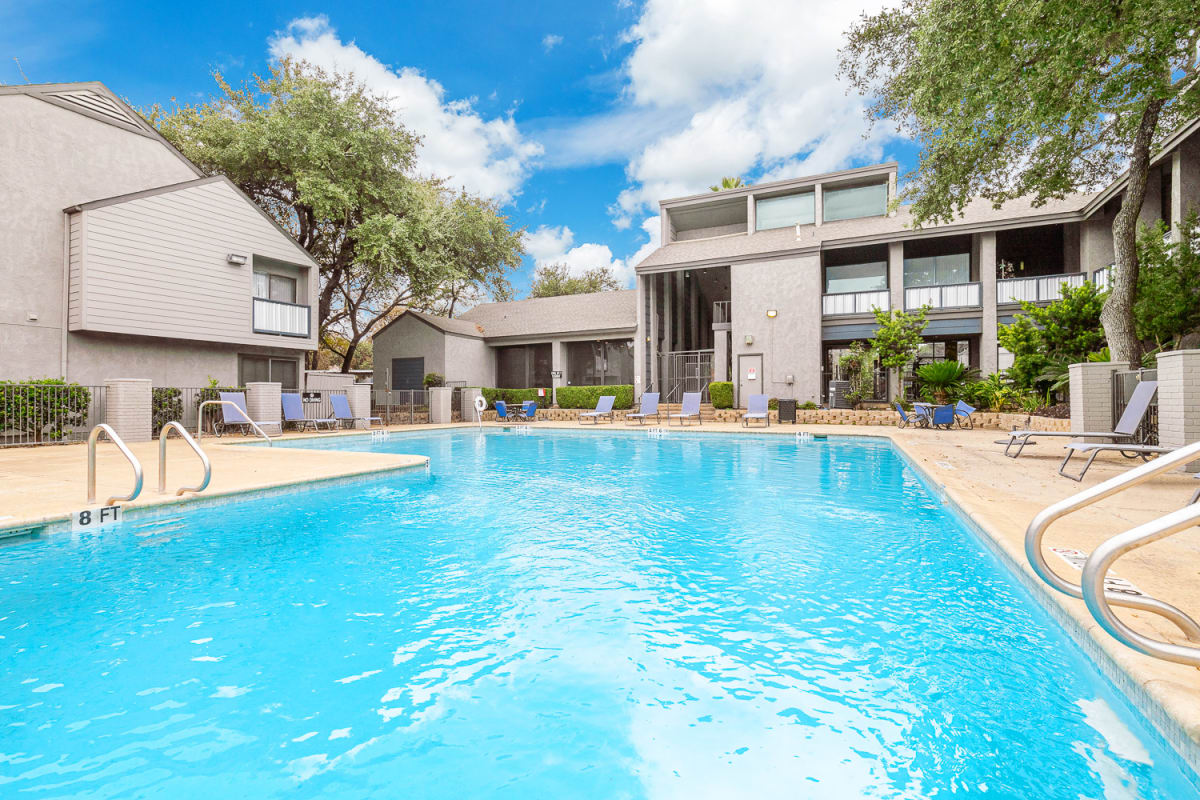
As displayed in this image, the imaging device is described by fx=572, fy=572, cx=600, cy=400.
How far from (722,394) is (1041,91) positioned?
1209 centimetres

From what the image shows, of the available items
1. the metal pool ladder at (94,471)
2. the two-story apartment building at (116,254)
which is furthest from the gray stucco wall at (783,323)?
the metal pool ladder at (94,471)

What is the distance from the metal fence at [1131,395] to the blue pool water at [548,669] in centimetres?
547

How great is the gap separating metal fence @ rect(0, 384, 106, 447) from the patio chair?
Answer: 19876mm

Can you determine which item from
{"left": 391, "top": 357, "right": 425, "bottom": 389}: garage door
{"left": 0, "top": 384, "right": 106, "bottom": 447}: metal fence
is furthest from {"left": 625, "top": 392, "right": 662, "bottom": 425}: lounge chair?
{"left": 0, "top": 384, "right": 106, "bottom": 447}: metal fence

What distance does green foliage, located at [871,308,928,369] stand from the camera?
1636cm

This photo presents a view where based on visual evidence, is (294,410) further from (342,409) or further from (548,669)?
(548,669)

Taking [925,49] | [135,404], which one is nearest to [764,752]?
[925,49]

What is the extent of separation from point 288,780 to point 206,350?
55.8 ft

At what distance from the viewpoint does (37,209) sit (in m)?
12.7

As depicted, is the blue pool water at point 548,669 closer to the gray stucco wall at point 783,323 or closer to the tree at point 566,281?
the gray stucco wall at point 783,323

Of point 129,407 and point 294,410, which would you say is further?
point 294,410

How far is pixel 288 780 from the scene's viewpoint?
203 cm

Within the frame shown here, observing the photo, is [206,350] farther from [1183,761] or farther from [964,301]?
[964,301]

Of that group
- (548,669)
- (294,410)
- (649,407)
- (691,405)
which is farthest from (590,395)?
(548,669)
